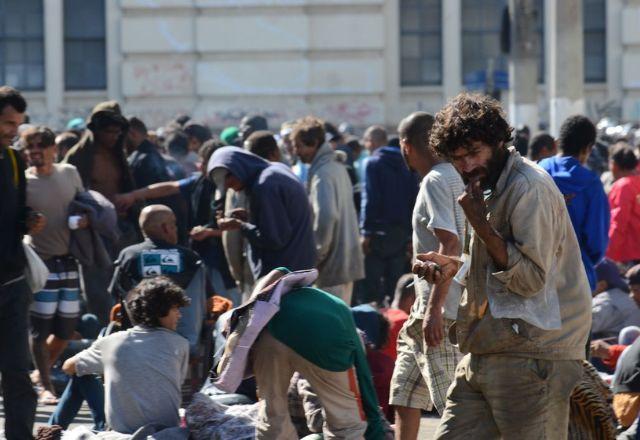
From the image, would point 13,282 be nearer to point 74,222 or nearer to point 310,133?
point 74,222

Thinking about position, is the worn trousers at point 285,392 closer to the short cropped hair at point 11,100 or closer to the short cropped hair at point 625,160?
the short cropped hair at point 11,100

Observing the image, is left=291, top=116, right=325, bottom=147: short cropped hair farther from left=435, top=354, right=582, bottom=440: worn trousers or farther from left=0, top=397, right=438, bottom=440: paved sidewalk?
left=435, top=354, right=582, bottom=440: worn trousers

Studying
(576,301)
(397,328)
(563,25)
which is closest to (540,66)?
(563,25)

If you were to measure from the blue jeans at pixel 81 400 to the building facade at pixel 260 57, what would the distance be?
586 inches

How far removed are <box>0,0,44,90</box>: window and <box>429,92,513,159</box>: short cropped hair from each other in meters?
19.2

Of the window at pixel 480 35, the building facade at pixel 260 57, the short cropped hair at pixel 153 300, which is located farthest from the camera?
the window at pixel 480 35

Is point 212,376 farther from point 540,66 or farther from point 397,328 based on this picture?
point 540,66

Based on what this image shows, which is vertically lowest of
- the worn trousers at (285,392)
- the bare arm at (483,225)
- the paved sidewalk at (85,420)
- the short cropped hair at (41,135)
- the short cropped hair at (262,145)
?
the paved sidewalk at (85,420)

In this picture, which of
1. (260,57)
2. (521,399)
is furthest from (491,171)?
(260,57)

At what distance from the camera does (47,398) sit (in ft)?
32.8

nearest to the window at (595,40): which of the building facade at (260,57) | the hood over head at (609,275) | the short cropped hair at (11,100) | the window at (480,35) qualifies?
the building facade at (260,57)

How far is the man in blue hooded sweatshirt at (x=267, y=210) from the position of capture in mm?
9180

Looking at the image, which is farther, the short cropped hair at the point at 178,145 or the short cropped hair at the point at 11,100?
the short cropped hair at the point at 178,145

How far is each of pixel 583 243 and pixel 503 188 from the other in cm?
279
